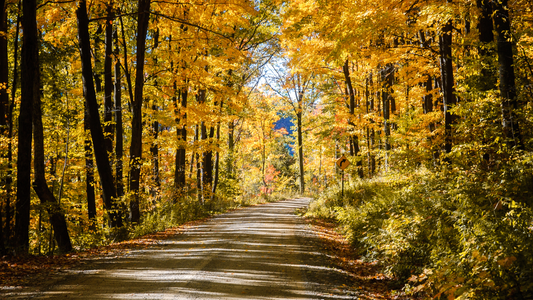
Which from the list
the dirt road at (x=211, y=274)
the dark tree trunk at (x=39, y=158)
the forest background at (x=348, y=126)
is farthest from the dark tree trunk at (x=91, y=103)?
the dirt road at (x=211, y=274)

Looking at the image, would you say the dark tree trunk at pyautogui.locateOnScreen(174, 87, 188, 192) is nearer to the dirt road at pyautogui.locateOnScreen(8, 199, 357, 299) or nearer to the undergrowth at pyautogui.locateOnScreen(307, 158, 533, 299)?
the dirt road at pyautogui.locateOnScreen(8, 199, 357, 299)

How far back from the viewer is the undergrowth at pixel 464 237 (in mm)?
4035

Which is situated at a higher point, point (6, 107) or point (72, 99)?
point (72, 99)

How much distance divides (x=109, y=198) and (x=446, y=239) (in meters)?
10.3

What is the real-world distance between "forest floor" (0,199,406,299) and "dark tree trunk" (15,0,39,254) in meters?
0.82

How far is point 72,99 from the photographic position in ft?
55.7

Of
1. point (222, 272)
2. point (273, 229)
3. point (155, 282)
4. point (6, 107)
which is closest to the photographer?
point (155, 282)

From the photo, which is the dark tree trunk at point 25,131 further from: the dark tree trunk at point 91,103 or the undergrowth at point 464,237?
the undergrowth at point 464,237

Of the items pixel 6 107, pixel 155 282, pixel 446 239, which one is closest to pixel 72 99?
pixel 6 107

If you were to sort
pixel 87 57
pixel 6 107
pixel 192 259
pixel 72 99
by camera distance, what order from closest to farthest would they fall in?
pixel 192 259, pixel 87 57, pixel 6 107, pixel 72 99

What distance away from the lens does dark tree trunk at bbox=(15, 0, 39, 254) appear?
28.0ft

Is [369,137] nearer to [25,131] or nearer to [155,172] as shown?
[155,172]

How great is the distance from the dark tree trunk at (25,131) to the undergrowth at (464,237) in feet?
28.3

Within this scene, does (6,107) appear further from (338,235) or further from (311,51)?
(338,235)
